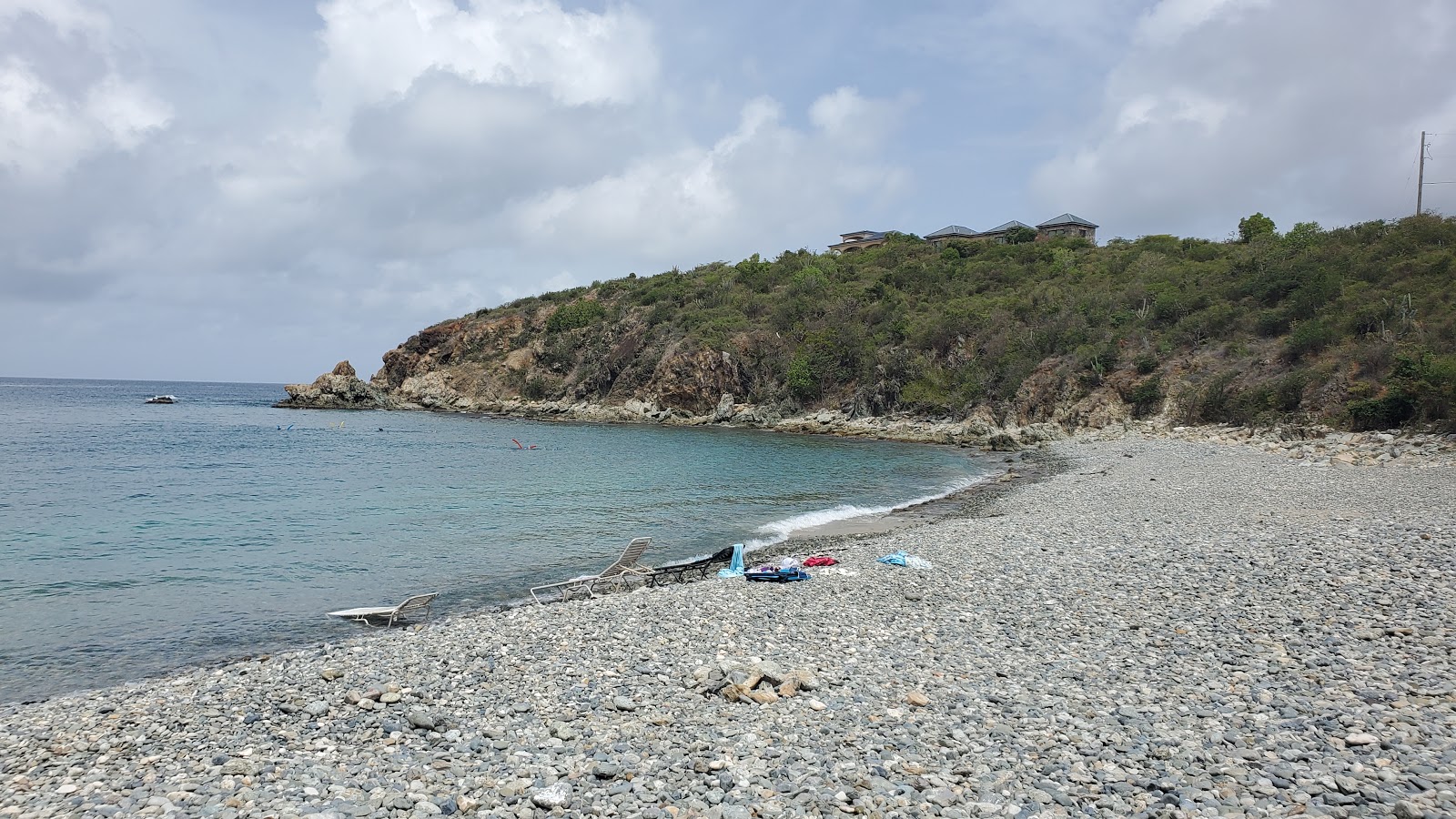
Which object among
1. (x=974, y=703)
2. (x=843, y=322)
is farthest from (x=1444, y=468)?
(x=843, y=322)

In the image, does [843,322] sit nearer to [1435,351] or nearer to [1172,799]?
[1435,351]

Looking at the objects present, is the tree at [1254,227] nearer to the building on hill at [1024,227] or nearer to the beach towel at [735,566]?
the building on hill at [1024,227]

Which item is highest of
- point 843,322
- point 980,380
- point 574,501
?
point 843,322

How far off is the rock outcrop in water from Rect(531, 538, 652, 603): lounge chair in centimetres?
8099

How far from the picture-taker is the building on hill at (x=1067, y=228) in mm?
92562

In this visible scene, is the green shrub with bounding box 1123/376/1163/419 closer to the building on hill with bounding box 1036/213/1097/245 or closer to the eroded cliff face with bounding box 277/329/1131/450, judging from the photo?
the eroded cliff face with bounding box 277/329/1131/450

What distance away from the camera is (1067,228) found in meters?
93.4

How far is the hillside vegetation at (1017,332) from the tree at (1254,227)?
0.20 metres

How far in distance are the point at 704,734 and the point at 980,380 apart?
174 feet

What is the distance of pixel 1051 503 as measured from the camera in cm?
2256

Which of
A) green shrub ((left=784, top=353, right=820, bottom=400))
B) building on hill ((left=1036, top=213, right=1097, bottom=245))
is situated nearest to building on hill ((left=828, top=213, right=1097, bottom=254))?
building on hill ((left=1036, top=213, right=1097, bottom=245))

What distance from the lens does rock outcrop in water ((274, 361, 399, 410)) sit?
8956cm

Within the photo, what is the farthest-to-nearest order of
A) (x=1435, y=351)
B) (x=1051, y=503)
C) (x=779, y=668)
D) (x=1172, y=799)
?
(x=1435, y=351) → (x=1051, y=503) → (x=779, y=668) → (x=1172, y=799)

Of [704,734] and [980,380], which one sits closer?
[704,734]
